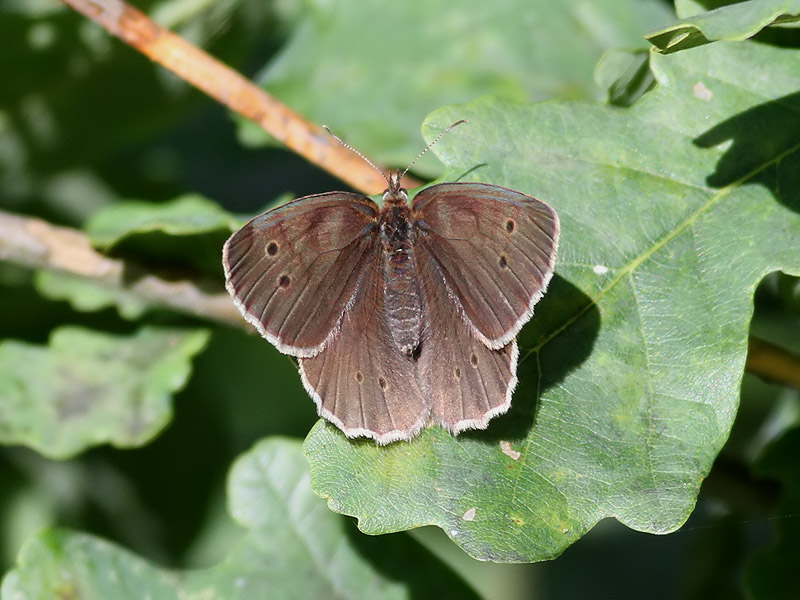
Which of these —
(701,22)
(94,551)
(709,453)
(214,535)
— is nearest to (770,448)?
(709,453)

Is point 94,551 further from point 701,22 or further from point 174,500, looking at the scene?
point 701,22

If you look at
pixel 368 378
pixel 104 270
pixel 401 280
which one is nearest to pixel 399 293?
pixel 401 280

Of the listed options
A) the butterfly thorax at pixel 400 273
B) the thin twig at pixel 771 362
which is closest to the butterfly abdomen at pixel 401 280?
the butterfly thorax at pixel 400 273

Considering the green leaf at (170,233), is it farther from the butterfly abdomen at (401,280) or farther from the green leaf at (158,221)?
the butterfly abdomen at (401,280)

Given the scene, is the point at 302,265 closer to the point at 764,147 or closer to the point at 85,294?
the point at 85,294

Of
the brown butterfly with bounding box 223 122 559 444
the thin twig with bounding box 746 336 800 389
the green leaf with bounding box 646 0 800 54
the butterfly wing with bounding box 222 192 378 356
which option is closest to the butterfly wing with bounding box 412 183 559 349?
the brown butterfly with bounding box 223 122 559 444
